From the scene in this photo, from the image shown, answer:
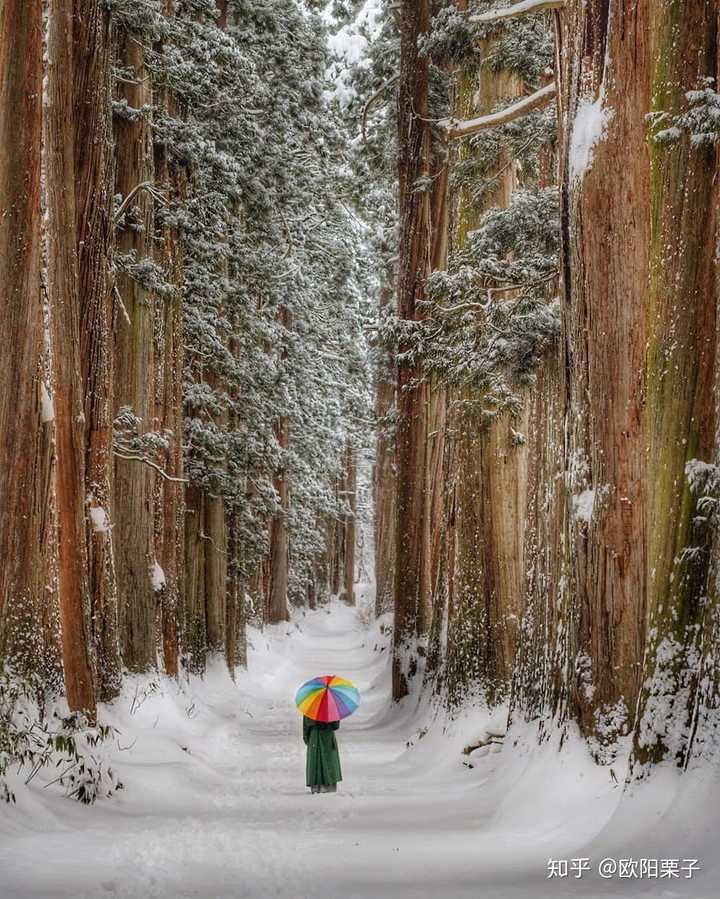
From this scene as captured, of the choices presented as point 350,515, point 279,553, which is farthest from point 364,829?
point 350,515

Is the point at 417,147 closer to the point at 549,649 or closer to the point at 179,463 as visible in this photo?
the point at 179,463

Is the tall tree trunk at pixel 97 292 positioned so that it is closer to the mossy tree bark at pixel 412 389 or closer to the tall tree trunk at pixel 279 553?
the mossy tree bark at pixel 412 389

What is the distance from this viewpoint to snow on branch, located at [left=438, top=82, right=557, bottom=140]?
411 inches

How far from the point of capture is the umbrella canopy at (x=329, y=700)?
31.2 ft

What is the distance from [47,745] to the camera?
24.2 ft

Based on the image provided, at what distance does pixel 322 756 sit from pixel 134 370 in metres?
6.61

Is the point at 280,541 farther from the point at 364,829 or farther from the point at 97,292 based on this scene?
the point at 364,829

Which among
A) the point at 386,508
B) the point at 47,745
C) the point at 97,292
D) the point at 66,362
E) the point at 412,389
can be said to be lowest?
the point at 386,508

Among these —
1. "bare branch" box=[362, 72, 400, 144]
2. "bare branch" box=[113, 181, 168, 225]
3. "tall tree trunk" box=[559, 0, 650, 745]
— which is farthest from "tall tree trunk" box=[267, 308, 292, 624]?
"tall tree trunk" box=[559, 0, 650, 745]

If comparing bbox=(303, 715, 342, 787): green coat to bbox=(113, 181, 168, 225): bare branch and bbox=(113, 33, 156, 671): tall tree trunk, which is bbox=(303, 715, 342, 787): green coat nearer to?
bbox=(113, 33, 156, 671): tall tree trunk

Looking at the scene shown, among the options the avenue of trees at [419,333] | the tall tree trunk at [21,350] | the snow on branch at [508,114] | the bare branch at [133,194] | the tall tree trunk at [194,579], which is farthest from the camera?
the tall tree trunk at [194,579]

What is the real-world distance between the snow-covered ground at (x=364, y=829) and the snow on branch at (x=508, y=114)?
6.56m

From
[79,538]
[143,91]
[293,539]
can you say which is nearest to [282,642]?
[293,539]

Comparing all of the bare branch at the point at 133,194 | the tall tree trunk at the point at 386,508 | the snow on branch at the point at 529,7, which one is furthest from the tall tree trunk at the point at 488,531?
the tall tree trunk at the point at 386,508
